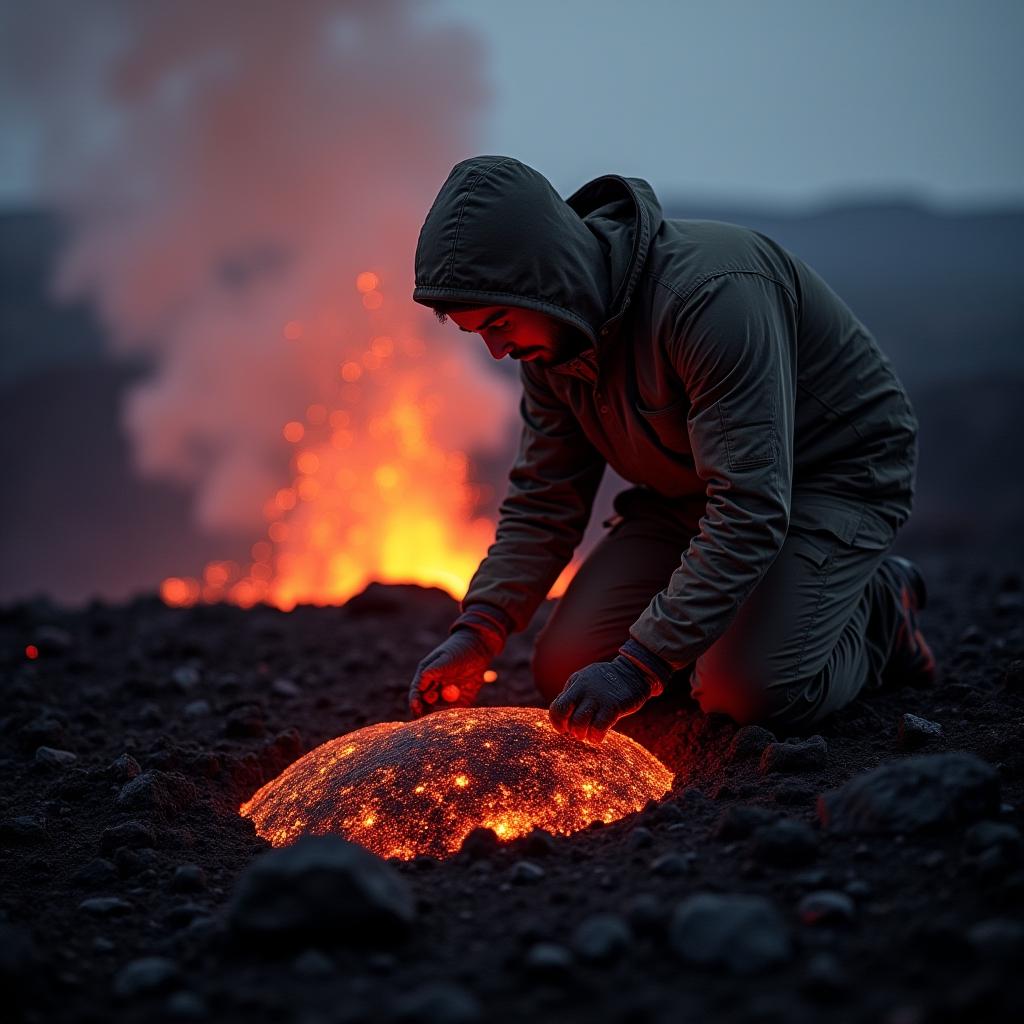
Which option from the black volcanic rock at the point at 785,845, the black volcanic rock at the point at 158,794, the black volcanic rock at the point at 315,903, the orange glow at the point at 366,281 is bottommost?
the black volcanic rock at the point at 158,794

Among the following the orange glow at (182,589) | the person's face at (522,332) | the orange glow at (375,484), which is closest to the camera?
the person's face at (522,332)

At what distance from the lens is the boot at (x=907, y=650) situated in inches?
143

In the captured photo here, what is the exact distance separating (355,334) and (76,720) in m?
8.92

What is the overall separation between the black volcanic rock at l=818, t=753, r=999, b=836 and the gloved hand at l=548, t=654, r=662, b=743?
63 centimetres

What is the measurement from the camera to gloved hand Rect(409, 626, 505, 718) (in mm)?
3338

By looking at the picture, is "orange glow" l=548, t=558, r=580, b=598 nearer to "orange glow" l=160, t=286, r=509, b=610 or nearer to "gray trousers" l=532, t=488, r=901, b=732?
"gray trousers" l=532, t=488, r=901, b=732

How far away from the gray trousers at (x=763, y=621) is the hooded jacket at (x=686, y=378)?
151 mm

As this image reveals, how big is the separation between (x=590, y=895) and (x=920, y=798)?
68 centimetres

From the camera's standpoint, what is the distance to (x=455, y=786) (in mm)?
2680

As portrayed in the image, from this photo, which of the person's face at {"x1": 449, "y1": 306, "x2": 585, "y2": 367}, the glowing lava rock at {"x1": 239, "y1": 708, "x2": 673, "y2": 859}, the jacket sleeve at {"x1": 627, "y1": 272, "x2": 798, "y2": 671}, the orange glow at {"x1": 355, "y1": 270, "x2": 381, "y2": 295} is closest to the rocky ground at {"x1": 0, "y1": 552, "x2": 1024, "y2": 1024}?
the glowing lava rock at {"x1": 239, "y1": 708, "x2": 673, "y2": 859}

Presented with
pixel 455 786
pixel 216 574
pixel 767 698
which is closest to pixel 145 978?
pixel 455 786

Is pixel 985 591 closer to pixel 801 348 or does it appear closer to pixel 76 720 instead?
pixel 801 348

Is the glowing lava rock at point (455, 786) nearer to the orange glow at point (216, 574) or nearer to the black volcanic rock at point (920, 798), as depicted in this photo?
the black volcanic rock at point (920, 798)

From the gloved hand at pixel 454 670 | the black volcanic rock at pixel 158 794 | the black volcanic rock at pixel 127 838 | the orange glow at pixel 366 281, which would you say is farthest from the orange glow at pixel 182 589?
the black volcanic rock at pixel 127 838
